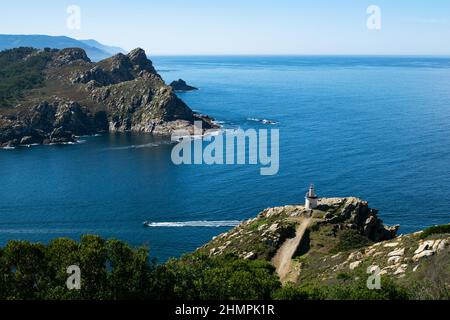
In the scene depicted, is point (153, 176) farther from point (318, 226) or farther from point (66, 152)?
point (318, 226)

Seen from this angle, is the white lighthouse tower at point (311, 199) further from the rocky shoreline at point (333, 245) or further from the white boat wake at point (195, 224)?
the white boat wake at point (195, 224)

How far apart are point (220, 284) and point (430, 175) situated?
4095 inches

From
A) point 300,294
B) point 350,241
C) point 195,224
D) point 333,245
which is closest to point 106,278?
point 300,294

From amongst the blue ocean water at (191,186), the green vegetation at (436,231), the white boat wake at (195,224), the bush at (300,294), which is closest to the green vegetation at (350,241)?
the green vegetation at (436,231)

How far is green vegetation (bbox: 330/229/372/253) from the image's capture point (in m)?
73.7

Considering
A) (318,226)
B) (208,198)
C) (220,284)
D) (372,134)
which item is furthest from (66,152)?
(220,284)

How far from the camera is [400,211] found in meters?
111

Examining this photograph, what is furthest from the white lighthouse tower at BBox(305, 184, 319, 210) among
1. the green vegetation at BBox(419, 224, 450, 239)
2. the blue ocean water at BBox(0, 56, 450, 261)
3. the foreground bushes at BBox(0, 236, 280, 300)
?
the foreground bushes at BBox(0, 236, 280, 300)

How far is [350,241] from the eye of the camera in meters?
75.3

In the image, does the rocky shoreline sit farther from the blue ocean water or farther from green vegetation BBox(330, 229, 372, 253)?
the blue ocean water

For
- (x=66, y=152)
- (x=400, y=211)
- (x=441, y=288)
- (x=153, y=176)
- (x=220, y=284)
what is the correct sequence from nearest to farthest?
(x=441, y=288) < (x=220, y=284) < (x=400, y=211) < (x=153, y=176) < (x=66, y=152)

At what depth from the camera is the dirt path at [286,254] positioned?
70.2m
